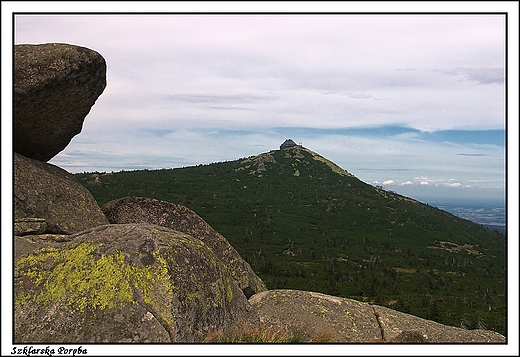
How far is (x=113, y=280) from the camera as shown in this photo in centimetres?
1450

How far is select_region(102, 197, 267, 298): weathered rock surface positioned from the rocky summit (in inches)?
9.3

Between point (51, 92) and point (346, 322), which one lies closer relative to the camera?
point (346, 322)

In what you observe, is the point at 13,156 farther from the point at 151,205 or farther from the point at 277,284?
the point at 277,284

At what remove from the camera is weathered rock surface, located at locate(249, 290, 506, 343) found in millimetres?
17125

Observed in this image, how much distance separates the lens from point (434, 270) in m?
172

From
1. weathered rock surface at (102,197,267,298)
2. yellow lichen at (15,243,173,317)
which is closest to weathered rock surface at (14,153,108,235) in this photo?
weathered rock surface at (102,197,267,298)

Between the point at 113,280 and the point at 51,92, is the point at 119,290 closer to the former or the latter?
the point at 113,280

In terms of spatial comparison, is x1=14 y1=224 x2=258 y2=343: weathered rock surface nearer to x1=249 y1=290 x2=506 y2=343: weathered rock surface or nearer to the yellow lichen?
the yellow lichen

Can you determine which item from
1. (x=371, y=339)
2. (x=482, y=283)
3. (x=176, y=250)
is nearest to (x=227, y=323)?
(x=176, y=250)

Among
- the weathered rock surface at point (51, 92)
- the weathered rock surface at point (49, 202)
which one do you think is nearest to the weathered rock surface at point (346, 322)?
the weathered rock surface at point (49, 202)

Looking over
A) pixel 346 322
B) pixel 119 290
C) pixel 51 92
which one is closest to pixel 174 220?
pixel 51 92

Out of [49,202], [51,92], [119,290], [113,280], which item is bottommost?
[119,290]

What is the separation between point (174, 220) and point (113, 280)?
1185 cm

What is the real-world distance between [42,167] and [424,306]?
109615mm
